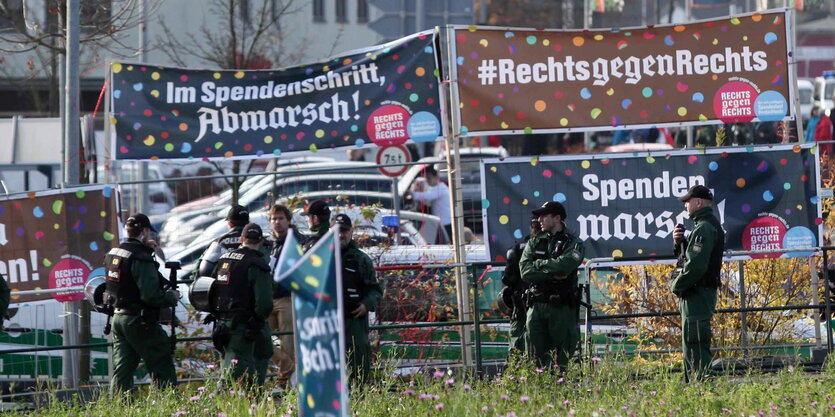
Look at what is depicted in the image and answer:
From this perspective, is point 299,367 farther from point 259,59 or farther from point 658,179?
point 259,59

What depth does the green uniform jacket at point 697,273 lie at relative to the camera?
9234 millimetres

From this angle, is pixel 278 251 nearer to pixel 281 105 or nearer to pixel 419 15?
pixel 281 105

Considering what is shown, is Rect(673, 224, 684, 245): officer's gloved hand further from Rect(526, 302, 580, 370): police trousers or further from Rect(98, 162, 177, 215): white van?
Rect(98, 162, 177, 215): white van

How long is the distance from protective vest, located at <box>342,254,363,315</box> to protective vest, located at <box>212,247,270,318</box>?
666mm

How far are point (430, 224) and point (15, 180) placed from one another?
8.75 m

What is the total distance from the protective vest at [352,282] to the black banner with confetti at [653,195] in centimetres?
157

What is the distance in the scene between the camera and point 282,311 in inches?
426

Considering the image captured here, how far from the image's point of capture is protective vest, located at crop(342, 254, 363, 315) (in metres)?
9.45

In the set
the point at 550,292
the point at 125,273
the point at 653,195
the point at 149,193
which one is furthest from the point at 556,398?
the point at 149,193

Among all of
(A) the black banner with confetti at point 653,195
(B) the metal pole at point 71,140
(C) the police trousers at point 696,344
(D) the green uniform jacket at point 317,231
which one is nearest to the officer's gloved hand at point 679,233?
(C) the police trousers at point 696,344

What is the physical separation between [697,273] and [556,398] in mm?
1853

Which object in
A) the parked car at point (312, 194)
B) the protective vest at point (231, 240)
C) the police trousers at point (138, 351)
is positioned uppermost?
the parked car at point (312, 194)

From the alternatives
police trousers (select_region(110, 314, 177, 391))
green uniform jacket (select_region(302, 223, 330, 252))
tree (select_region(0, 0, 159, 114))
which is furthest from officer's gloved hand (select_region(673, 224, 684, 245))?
tree (select_region(0, 0, 159, 114))

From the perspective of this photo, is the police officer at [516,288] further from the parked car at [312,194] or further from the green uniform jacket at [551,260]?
the parked car at [312,194]
